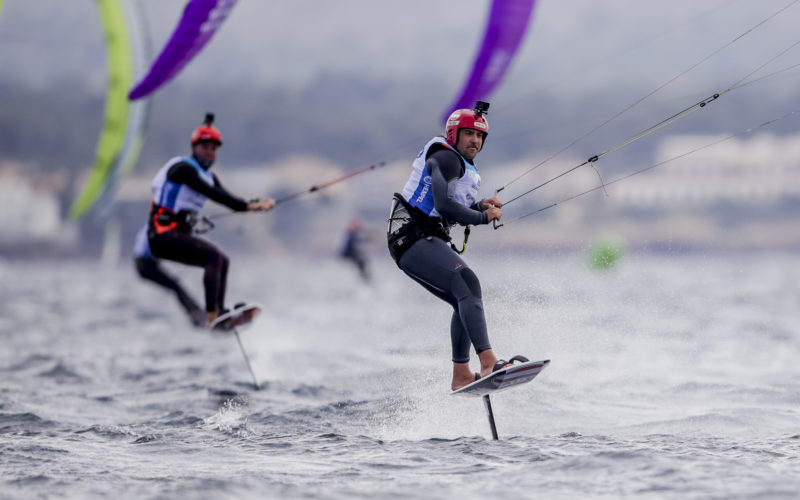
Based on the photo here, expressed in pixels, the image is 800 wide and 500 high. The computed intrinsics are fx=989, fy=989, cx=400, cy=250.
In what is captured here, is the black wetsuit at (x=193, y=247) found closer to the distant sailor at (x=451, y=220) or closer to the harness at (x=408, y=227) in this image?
the harness at (x=408, y=227)

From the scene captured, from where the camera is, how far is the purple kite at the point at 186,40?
41.7ft

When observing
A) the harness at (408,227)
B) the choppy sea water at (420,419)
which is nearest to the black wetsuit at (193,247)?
the choppy sea water at (420,419)

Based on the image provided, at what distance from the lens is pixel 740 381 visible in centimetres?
1016

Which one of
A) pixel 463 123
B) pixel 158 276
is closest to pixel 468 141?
pixel 463 123

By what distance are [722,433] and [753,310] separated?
18.9 m

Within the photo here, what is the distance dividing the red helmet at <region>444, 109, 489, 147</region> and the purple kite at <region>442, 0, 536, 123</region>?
727cm

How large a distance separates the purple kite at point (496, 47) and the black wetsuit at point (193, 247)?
5.41m

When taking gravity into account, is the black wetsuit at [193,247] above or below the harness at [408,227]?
above

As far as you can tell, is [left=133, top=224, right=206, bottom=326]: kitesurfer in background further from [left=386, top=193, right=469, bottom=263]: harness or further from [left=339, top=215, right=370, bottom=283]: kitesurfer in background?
[left=339, top=215, right=370, bottom=283]: kitesurfer in background

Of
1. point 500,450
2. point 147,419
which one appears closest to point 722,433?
point 500,450

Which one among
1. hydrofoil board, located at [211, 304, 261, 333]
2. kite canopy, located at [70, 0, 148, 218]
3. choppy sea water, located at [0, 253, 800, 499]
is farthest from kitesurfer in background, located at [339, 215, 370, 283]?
hydrofoil board, located at [211, 304, 261, 333]

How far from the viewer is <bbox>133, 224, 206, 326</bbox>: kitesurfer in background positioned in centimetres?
1074

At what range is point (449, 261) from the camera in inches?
267

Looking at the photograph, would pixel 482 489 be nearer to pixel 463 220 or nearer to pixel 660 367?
pixel 463 220
